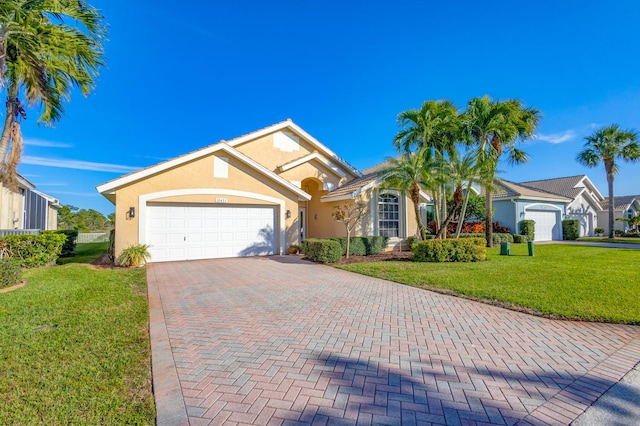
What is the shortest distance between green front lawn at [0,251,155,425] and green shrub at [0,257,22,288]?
0.66 meters

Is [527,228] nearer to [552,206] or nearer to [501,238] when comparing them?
[501,238]

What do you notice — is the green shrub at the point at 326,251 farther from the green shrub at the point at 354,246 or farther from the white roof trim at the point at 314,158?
the white roof trim at the point at 314,158

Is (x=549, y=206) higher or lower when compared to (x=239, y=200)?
higher

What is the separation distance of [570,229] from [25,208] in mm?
42210

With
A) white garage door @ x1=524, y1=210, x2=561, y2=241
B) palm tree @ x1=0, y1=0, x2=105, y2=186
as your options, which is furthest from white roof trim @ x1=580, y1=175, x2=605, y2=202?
palm tree @ x1=0, y1=0, x2=105, y2=186

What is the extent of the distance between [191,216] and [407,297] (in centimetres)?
1028

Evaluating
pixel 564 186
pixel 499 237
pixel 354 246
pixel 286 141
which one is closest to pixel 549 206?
pixel 564 186

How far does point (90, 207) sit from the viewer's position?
4625 centimetres

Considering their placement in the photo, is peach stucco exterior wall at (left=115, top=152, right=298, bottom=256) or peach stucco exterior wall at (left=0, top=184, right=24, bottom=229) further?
peach stucco exterior wall at (left=0, top=184, right=24, bottom=229)

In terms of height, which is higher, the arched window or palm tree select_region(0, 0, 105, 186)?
palm tree select_region(0, 0, 105, 186)

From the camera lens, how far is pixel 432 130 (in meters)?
15.7

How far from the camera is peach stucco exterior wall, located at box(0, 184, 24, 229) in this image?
16319mm

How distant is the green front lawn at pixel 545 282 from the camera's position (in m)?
5.95

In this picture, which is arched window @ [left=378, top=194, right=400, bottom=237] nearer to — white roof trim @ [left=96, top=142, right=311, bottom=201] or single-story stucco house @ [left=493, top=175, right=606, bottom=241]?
white roof trim @ [left=96, top=142, right=311, bottom=201]
